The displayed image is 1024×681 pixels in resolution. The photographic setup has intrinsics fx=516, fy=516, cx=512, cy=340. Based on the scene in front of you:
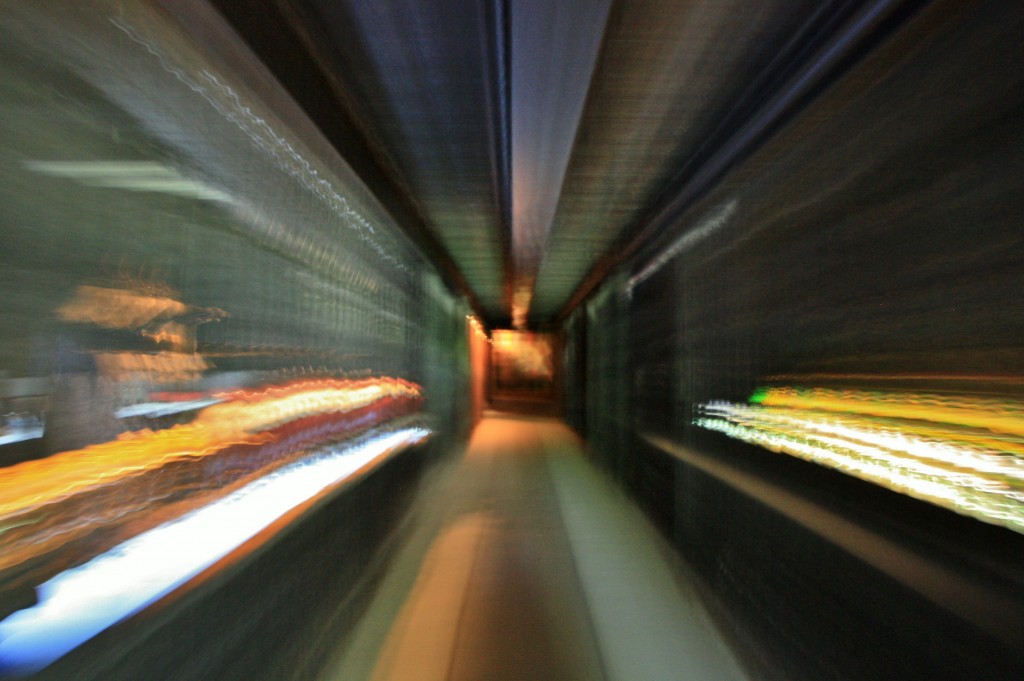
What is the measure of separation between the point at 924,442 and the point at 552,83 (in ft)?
7.03

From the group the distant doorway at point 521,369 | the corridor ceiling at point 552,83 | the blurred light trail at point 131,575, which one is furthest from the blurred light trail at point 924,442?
the distant doorway at point 521,369

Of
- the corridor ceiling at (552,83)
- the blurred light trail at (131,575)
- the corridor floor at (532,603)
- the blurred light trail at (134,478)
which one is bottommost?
the corridor floor at (532,603)

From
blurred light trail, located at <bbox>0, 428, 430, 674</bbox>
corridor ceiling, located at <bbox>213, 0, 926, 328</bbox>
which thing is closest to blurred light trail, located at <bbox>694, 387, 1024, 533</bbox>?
corridor ceiling, located at <bbox>213, 0, 926, 328</bbox>

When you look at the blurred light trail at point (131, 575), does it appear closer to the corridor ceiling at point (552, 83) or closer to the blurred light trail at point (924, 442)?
the corridor ceiling at point (552, 83)

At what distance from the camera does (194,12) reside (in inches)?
55.9

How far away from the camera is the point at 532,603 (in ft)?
10.3

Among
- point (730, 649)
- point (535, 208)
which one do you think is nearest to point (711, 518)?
point (730, 649)

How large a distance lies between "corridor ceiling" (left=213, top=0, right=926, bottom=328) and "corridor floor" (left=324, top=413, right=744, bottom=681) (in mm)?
2591

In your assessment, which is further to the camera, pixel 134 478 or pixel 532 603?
pixel 532 603

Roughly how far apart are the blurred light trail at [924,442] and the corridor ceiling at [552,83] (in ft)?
4.00

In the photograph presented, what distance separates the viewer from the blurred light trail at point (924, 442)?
117 centimetres

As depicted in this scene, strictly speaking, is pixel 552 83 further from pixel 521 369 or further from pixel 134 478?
pixel 521 369

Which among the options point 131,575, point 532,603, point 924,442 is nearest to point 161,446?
point 131,575

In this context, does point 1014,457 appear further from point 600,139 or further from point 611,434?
point 611,434
